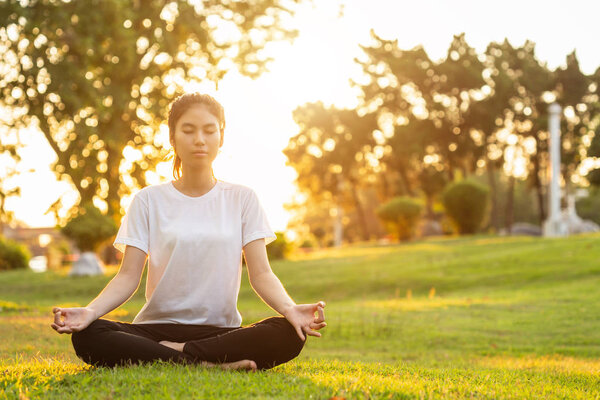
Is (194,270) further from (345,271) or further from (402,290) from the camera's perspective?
(345,271)

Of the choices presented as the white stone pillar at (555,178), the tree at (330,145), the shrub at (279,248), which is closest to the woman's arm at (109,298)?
the shrub at (279,248)

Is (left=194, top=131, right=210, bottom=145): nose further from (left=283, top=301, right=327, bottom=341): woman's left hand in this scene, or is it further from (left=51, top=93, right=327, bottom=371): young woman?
(left=283, top=301, right=327, bottom=341): woman's left hand

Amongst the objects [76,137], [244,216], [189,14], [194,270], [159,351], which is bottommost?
[159,351]

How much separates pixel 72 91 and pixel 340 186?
977 inches

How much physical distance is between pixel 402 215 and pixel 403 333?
74.4ft

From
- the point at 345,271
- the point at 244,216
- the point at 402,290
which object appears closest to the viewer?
the point at 244,216

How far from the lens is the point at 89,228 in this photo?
75.7 ft

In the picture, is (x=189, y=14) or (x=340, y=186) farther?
(x=340, y=186)

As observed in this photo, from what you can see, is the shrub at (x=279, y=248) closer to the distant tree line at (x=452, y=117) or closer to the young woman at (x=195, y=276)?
the distant tree line at (x=452, y=117)

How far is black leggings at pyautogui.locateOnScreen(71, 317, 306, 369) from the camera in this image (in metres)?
4.24

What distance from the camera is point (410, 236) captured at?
34.1m

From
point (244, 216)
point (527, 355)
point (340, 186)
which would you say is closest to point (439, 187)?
point (340, 186)

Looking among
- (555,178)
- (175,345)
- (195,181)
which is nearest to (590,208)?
(555,178)

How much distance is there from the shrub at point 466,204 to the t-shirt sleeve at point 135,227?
28.7 meters
